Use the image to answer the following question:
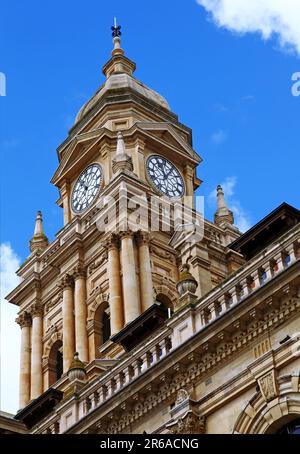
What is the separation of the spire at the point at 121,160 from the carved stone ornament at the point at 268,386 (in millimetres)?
30803

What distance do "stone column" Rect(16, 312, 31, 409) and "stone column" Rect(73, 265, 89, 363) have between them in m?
4.42

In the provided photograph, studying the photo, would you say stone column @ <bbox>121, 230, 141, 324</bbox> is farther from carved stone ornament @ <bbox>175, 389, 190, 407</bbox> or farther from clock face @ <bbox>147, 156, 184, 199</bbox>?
carved stone ornament @ <bbox>175, 389, 190, 407</bbox>

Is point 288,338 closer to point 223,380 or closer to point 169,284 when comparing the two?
point 223,380

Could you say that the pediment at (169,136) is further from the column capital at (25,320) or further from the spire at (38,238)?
the column capital at (25,320)

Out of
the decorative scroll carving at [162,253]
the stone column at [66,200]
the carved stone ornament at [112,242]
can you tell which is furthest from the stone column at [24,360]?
the decorative scroll carving at [162,253]

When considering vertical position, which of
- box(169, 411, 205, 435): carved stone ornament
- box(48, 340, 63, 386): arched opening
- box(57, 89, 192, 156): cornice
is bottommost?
box(169, 411, 205, 435): carved stone ornament

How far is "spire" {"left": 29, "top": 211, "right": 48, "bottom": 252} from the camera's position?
59.8m

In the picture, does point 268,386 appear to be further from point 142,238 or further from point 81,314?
point 81,314

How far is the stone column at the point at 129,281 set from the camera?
160 feet

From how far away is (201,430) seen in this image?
84.8 feet

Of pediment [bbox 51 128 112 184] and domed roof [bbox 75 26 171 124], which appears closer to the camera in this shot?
pediment [bbox 51 128 112 184]

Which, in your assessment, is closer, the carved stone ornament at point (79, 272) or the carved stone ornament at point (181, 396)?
the carved stone ornament at point (181, 396)

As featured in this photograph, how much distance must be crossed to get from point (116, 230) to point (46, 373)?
8.19 metres

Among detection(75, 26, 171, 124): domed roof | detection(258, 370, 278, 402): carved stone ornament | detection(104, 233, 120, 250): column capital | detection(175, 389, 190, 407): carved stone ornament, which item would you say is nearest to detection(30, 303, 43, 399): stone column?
detection(104, 233, 120, 250): column capital
